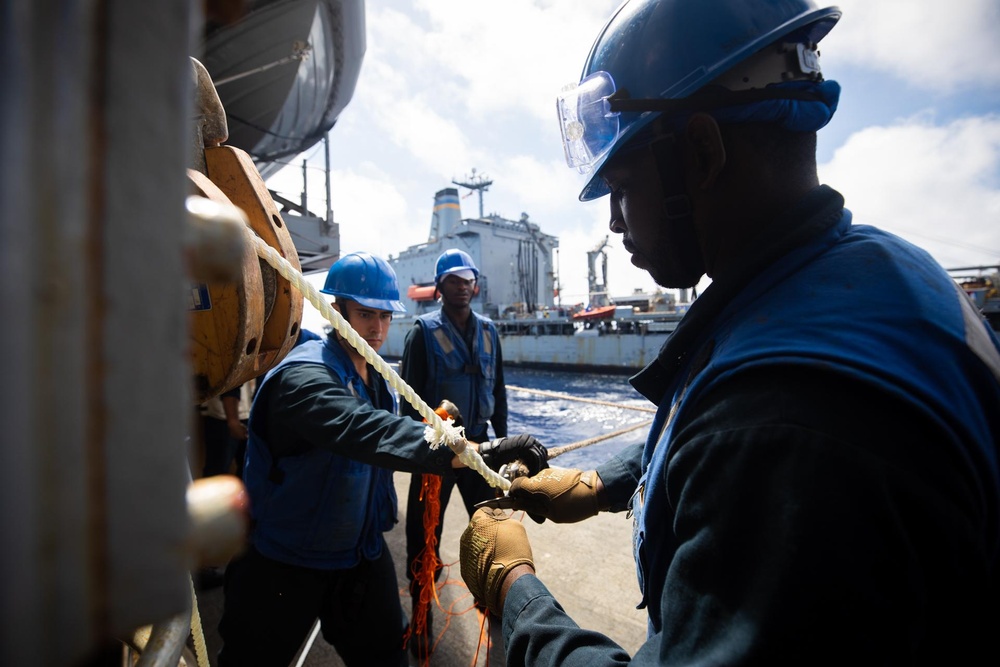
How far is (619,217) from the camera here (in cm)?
141

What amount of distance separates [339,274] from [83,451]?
251cm

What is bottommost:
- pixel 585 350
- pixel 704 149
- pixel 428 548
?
pixel 428 548

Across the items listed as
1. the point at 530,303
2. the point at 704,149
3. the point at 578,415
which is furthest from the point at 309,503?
the point at 530,303

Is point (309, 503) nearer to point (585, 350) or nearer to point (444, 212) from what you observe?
point (585, 350)

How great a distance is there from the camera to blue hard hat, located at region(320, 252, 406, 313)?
8.55 feet

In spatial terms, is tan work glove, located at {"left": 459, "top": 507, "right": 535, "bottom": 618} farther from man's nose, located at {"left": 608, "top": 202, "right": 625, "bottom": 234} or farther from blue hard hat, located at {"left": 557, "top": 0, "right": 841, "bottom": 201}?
blue hard hat, located at {"left": 557, "top": 0, "right": 841, "bottom": 201}

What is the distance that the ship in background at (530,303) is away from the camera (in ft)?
73.7

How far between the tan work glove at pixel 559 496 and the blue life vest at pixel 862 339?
818 millimetres

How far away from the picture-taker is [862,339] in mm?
728

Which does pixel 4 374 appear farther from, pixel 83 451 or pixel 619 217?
pixel 619 217

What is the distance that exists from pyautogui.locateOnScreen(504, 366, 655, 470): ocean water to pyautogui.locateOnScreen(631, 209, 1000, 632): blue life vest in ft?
25.6

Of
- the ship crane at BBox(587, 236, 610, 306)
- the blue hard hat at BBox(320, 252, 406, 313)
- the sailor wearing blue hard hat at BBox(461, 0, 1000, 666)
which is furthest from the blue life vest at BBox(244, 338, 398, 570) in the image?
the ship crane at BBox(587, 236, 610, 306)

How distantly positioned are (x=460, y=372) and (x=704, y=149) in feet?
9.61

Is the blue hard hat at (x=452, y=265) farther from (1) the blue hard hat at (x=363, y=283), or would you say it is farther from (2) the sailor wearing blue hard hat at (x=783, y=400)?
(2) the sailor wearing blue hard hat at (x=783, y=400)
